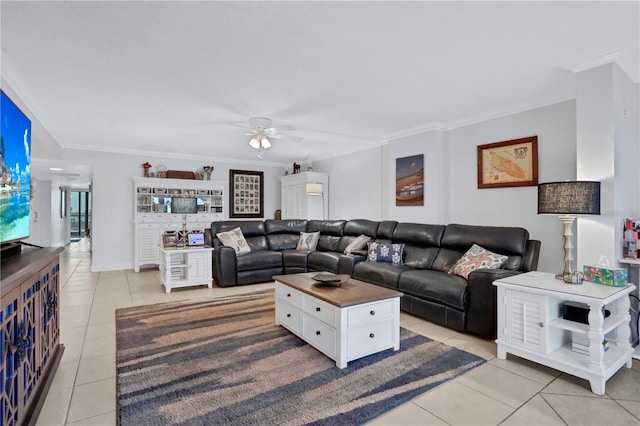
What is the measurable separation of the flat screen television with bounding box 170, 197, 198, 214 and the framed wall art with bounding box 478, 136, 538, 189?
5.37 m

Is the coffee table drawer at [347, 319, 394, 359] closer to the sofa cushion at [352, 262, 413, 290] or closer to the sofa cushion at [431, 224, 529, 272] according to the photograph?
the sofa cushion at [352, 262, 413, 290]

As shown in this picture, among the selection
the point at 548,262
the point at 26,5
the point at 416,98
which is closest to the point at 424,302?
the point at 548,262

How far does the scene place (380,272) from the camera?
149 inches

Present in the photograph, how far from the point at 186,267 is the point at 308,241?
204 centimetres

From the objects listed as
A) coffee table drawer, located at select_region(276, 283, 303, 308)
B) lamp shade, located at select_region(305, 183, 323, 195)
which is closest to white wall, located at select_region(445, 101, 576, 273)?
coffee table drawer, located at select_region(276, 283, 303, 308)

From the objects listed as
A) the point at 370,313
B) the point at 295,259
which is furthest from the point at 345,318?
the point at 295,259

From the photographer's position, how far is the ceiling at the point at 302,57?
204cm

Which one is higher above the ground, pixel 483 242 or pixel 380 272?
pixel 483 242

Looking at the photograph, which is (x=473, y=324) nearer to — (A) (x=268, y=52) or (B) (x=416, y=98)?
(B) (x=416, y=98)

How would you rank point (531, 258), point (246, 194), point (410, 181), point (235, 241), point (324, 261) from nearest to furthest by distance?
1. point (531, 258)
2. point (324, 261)
3. point (410, 181)
4. point (235, 241)
5. point (246, 194)

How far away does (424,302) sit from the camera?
329 cm

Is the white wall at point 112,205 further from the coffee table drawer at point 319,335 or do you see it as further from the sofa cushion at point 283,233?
the coffee table drawer at point 319,335

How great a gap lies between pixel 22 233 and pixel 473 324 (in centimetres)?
354

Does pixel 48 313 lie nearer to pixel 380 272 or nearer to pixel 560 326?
pixel 380 272
